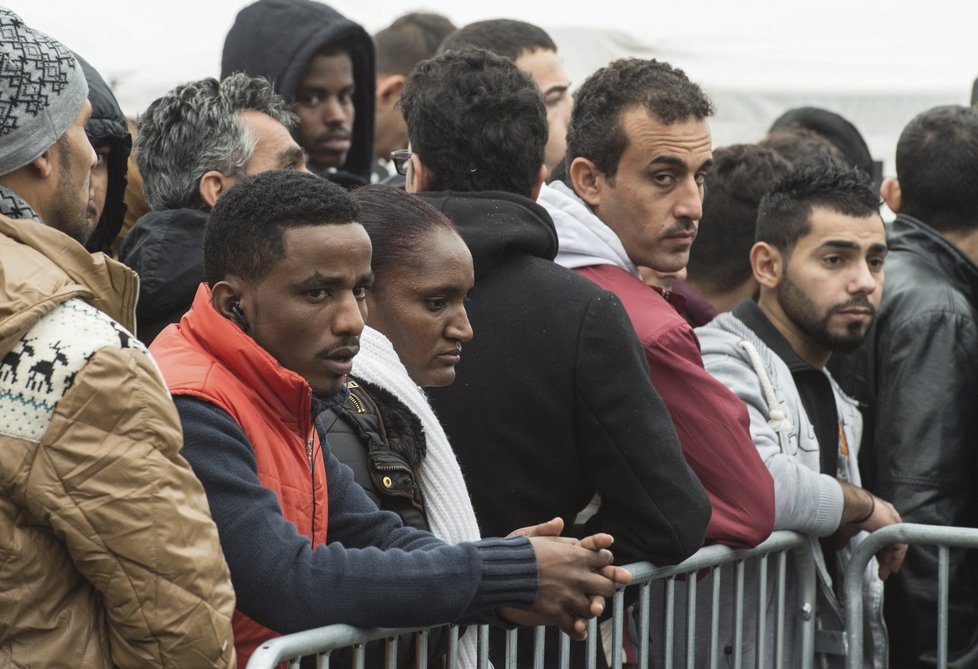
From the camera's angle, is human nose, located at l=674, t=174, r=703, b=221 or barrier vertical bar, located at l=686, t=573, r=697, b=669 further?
human nose, located at l=674, t=174, r=703, b=221

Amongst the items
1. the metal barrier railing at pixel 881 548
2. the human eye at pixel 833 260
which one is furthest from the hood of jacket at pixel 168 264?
the human eye at pixel 833 260

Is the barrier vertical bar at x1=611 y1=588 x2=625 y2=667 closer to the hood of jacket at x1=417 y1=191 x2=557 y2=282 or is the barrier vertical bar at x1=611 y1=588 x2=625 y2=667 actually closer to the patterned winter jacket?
the hood of jacket at x1=417 y1=191 x2=557 y2=282

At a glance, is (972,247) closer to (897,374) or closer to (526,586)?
(897,374)

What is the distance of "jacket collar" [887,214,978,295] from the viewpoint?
514cm

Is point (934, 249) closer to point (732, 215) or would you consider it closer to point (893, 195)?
point (893, 195)

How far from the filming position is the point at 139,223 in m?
3.62

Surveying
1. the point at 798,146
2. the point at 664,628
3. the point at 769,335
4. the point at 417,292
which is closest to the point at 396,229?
the point at 417,292

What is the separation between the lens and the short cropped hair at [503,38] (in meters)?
5.89

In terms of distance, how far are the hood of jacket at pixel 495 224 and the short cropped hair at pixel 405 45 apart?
3531 millimetres

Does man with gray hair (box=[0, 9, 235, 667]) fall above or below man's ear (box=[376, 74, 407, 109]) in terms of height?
above

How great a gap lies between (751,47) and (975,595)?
16.5ft

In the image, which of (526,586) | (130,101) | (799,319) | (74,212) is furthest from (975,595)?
(130,101)

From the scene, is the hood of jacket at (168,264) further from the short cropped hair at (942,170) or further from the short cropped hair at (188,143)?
the short cropped hair at (942,170)

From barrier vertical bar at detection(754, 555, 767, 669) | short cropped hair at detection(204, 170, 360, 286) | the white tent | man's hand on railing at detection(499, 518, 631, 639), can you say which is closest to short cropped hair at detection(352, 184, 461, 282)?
short cropped hair at detection(204, 170, 360, 286)
